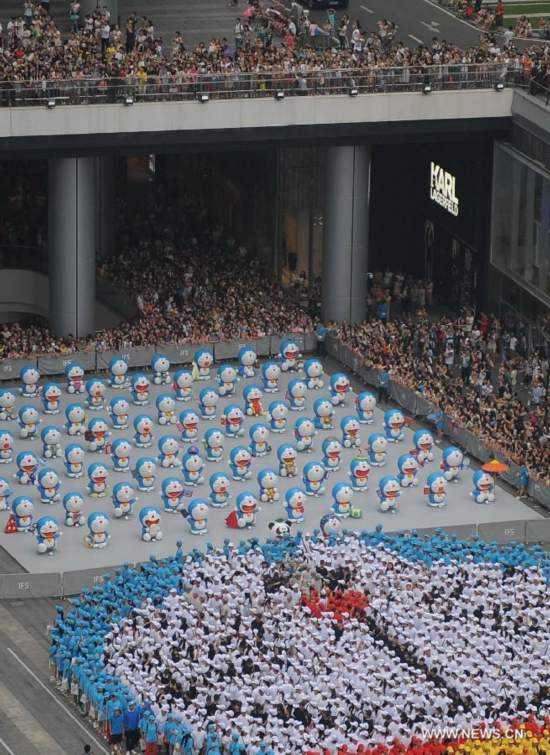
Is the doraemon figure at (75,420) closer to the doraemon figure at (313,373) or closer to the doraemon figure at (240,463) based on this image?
the doraemon figure at (240,463)

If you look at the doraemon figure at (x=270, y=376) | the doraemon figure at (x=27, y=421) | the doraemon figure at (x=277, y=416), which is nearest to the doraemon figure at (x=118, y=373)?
the doraemon figure at (x=27, y=421)

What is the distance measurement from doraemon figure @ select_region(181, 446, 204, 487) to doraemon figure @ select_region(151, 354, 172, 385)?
32.7ft

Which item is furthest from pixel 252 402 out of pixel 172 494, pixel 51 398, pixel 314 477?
pixel 172 494

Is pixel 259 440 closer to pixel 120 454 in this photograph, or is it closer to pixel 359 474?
pixel 359 474

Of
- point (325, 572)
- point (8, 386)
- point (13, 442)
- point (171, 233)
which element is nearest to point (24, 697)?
point (325, 572)

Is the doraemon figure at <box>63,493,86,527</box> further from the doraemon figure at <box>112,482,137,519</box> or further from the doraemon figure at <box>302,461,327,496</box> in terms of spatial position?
the doraemon figure at <box>302,461,327,496</box>

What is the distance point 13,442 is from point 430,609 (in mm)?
22714

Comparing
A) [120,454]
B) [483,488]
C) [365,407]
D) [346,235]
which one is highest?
[346,235]

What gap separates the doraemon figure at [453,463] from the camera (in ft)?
288

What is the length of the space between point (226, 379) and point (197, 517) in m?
14.3

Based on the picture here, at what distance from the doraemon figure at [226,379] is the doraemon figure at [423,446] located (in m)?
9.89

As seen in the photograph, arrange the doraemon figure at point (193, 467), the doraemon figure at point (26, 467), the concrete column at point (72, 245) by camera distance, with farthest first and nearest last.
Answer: the concrete column at point (72, 245)
the doraemon figure at point (26, 467)
the doraemon figure at point (193, 467)

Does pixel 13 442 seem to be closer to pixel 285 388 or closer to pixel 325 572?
pixel 285 388

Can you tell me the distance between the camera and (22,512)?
273 ft
